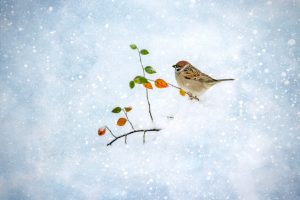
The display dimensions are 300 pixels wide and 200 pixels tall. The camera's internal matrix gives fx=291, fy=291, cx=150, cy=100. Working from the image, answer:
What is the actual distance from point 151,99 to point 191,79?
291 mm

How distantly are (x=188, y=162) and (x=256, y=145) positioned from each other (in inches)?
17.4

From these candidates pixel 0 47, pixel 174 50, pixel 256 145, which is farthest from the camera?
pixel 0 47

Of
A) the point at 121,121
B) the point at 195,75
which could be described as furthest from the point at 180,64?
the point at 121,121

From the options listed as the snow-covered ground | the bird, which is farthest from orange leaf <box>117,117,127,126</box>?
the bird

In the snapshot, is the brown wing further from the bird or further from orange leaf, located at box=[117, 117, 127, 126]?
orange leaf, located at box=[117, 117, 127, 126]

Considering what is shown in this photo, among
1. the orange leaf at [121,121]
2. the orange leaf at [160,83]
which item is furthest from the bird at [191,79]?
the orange leaf at [121,121]

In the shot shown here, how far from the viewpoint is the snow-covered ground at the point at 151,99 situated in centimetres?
185

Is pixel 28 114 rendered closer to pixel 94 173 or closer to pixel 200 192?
pixel 94 173

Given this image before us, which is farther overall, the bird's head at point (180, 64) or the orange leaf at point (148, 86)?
the bird's head at point (180, 64)

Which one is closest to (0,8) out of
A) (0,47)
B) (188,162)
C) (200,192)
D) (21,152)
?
(0,47)

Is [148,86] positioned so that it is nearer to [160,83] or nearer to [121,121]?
[160,83]

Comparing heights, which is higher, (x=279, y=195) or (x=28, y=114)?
(x=28, y=114)

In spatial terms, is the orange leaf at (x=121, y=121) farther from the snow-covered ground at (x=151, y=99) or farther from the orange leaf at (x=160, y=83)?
the orange leaf at (x=160, y=83)

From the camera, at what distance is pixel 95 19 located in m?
2.07
